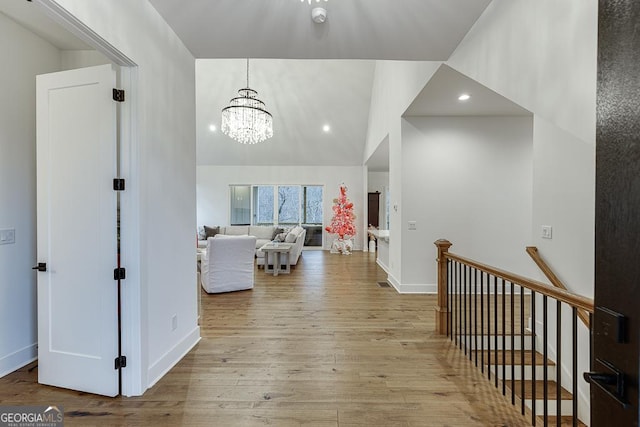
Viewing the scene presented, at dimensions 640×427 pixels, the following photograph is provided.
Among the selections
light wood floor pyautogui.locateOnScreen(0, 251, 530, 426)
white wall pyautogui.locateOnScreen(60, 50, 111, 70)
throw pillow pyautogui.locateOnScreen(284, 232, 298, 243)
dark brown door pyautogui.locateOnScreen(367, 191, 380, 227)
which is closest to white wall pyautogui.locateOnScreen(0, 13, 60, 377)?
white wall pyautogui.locateOnScreen(60, 50, 111, 70)

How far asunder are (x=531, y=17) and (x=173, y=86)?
2.64 metres

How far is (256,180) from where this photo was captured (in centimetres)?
998

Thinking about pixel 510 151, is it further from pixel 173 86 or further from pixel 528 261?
pixel 173 86

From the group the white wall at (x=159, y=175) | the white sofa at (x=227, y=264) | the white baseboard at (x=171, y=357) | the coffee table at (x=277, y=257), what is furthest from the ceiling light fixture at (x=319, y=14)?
the coffee table at (x=277, y=257)

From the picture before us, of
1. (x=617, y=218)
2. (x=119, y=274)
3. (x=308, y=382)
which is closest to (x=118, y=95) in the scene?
(x=119, y=274)

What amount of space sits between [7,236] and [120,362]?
149 centimetres

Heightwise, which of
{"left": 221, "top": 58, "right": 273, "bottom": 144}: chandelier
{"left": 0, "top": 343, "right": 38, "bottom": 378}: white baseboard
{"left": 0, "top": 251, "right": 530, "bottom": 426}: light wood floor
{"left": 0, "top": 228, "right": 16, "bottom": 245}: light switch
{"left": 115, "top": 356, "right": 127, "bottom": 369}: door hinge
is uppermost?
{"left": 221, "top": 58, "right": 273, "bottom": 144}: chandelier

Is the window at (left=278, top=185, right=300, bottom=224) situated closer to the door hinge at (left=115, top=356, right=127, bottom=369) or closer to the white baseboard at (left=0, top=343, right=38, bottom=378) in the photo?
the white baseboard at (left=0, top=343, right=38, bottom=378)

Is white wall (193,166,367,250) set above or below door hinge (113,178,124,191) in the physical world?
above

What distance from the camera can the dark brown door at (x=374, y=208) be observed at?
10383 millimetres

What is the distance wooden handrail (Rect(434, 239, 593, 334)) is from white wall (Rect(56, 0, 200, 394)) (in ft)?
8.20

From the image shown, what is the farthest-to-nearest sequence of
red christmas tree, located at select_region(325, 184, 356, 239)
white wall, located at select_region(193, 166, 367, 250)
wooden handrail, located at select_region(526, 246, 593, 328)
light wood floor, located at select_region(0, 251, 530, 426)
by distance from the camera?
white wall, located at select_region(193, 166, 367, 250) → red christmas tree, located at select_region(325, 184, 356, 239) → wooden handrail, located at select_region(526, 246, 593, 328) → light wood floor, located at select_region(0, 251, 530, 426)

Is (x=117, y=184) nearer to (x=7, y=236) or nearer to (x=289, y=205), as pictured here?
(x=7, y=236)

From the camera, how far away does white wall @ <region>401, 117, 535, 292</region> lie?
179 inches
